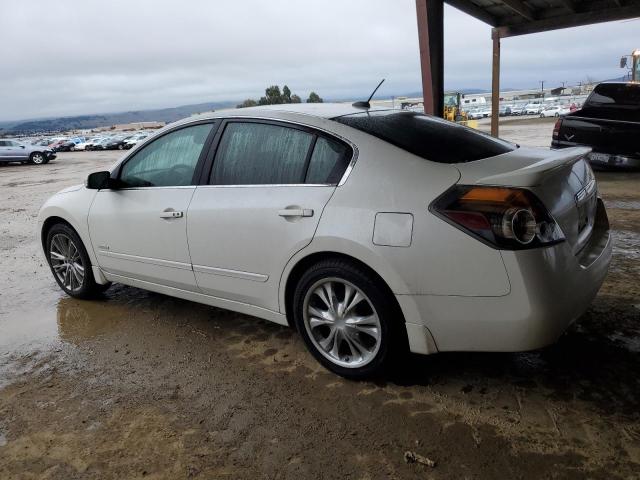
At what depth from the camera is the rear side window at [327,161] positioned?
2.76 m

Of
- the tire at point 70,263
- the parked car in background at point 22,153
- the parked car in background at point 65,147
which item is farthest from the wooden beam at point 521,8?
the parked car in background at point 65,147

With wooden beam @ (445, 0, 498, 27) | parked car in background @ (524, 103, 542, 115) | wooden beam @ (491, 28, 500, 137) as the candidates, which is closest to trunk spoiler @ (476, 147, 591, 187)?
wooden beam @ (445, 0, 498, 27)

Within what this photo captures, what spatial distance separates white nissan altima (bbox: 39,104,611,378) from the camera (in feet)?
7.62

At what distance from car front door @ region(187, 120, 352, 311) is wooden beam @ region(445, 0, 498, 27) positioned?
6905 millimetres

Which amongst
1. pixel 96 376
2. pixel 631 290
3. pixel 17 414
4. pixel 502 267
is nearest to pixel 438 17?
pixel 631 290

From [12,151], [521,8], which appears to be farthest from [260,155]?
[12,151]

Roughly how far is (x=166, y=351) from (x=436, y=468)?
79.8 inches

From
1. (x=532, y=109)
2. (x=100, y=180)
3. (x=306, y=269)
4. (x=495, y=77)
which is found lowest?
(x=532, y=109)

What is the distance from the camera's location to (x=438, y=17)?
23.2ft

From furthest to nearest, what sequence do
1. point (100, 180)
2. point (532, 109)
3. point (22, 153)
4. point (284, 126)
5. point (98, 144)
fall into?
point (532, 109), point (98, 144), point (22, 153), point (100, 180), point (284, 126)

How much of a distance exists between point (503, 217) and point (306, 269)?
3.72 feet

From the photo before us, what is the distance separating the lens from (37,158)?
93.0ft

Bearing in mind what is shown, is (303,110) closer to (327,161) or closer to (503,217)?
(327,161)

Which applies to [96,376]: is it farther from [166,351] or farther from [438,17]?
[438,17]
